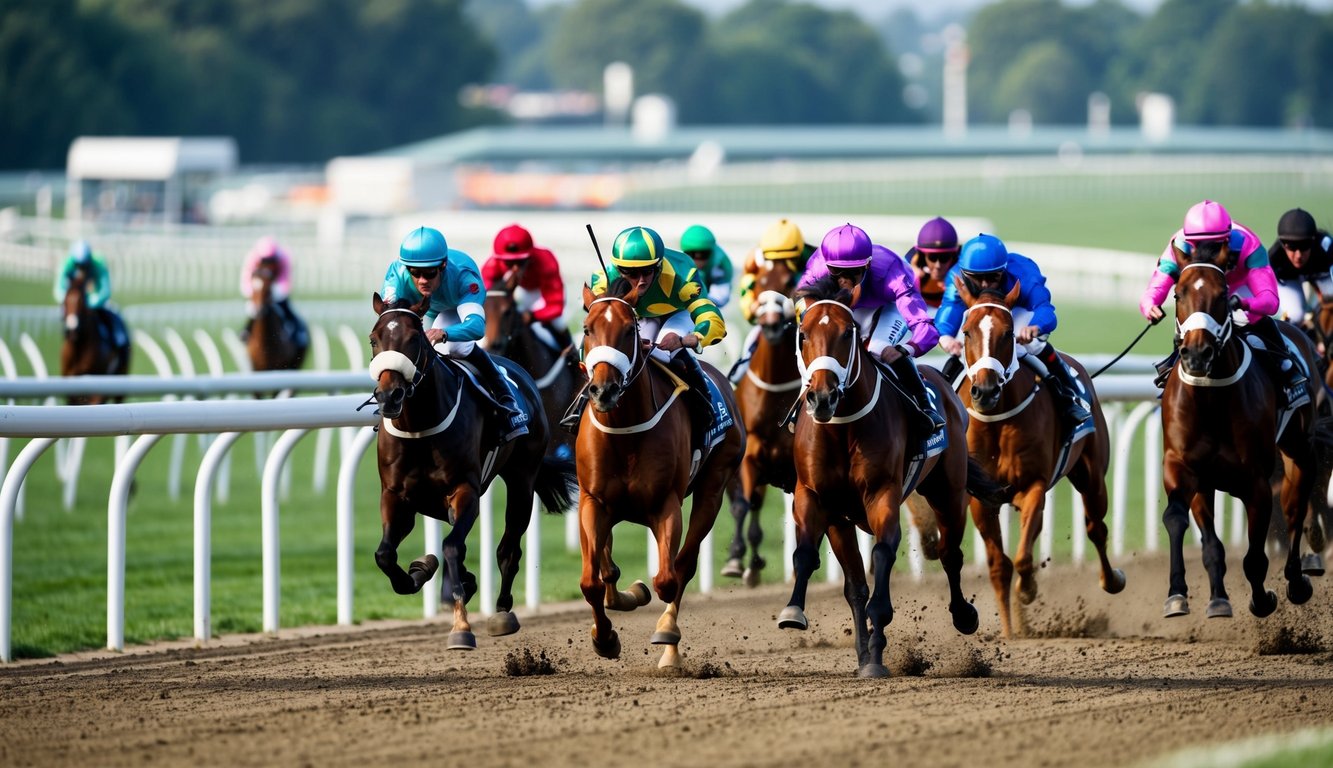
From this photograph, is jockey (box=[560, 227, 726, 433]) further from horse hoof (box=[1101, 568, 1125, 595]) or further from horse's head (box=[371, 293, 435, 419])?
horse hoof (box=[1101, 568, 1125, 595])

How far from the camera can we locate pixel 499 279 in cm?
965

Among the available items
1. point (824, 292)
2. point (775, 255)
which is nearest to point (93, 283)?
point (775, 255)

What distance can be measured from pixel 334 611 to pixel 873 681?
3254 mm

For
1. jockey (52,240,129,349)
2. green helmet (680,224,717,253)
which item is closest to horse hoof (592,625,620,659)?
green helmet (680,224,717,253)

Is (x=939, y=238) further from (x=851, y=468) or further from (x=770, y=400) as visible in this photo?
(x=851, y=468)

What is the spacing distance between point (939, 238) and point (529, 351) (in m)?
2.14

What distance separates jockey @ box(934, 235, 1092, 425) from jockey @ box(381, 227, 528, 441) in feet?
5.88

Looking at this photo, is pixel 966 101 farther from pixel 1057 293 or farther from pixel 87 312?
pixel 87 312

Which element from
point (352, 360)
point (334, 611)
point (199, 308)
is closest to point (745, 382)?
point (334, 611)

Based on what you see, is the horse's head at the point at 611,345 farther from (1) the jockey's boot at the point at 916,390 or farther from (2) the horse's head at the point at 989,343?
(2) the horse's head at the point at 989,343

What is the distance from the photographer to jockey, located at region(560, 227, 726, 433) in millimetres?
7188

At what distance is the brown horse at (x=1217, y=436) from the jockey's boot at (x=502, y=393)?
2558mm

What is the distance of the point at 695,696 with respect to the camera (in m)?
6.37

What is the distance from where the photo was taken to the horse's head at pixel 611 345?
6512 millimetres
